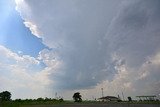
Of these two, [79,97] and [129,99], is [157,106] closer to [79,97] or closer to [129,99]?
A: [129,99]

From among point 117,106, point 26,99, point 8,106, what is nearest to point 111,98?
point 26,99

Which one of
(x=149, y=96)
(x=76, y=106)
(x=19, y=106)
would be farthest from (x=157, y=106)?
(x=149, y=96)

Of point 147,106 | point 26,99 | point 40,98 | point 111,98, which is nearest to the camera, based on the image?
point 147,106

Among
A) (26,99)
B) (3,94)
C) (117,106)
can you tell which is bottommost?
(117,106)

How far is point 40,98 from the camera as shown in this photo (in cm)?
10344

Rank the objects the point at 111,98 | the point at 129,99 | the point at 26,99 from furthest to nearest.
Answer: the point at 111,98, the point at 129,99, the point at 26,99

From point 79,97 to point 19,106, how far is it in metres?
58.3

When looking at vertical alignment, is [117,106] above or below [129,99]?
below

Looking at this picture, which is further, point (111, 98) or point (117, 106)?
point (111, 98)

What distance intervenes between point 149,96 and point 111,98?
30074mm

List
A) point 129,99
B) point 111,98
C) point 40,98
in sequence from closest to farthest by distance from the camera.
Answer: point 40,98 → point 129,99 → point 111,98

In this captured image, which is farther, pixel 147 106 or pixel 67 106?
pixel 147 106

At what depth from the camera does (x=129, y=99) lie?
122 m

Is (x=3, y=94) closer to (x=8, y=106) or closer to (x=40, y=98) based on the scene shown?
(x=40, y=98)
